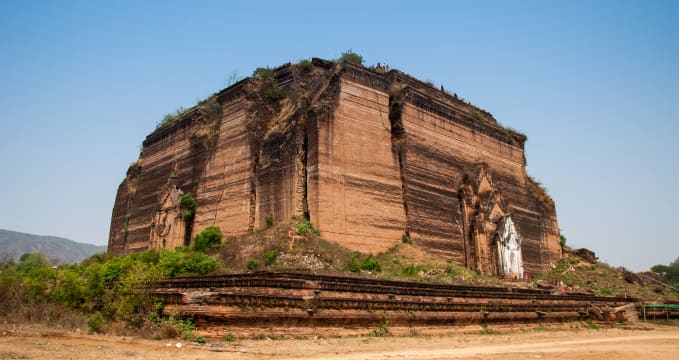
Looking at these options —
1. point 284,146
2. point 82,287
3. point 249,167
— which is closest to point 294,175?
point 284,146

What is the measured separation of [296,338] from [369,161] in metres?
13.7

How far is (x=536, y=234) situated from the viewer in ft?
109

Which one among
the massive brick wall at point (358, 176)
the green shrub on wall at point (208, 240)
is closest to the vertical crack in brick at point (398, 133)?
the massive brick wall at point (358, 176)

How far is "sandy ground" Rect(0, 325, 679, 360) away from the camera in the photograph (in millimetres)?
7473

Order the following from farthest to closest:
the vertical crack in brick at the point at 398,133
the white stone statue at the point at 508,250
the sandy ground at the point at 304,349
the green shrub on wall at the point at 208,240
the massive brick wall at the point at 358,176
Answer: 1. the white stone statue at the point at 508,250
2. the vertical crack in brick at the point at 398,133
3. the green shrub on wall at the point at 208,240
4. the massive brick wall at the point at 358,176
5. the sandy ground at the point at 304,349

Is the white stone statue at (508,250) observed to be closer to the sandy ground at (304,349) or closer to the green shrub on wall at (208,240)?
the green shrub on wall at (208,240)

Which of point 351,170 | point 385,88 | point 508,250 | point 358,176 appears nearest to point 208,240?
point 351,170

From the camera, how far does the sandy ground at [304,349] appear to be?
7473 mm

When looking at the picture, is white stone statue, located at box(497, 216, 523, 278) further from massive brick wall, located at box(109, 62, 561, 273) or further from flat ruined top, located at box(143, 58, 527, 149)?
flat ruined top, located at box(143, 58, 527, 149)

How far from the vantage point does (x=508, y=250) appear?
91.8 ft

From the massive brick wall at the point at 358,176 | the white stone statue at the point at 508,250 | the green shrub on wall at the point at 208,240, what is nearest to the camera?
the massive brick wall at the point at 358,176

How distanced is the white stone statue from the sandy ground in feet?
→ 52.6

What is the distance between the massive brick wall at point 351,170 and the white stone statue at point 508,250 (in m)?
0.38

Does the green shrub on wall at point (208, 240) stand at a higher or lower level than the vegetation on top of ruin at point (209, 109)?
lower
